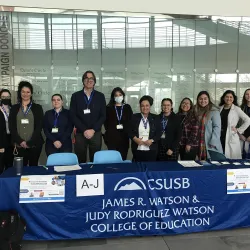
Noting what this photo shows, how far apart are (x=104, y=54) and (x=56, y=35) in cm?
78

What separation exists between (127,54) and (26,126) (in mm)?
2040

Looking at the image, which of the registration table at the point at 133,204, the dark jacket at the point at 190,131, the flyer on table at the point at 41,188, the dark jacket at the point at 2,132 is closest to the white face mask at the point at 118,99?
the dark jacket at the point at 190,131

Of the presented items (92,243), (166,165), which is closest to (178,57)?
(166,165)

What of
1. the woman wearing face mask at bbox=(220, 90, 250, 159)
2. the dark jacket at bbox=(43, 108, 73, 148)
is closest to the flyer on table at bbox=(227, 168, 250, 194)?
the woman wearing face mask at bbox=(220, 90, 250, 159)

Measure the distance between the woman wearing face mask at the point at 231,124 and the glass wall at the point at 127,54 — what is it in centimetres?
113

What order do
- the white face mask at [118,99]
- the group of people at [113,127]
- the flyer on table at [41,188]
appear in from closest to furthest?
the flyer on table at [41,188] → the group of people at [113,127] → the white face mask at [118,99]

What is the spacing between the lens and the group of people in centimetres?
317

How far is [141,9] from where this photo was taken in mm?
3221

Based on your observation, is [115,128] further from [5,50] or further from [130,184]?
[5,50]

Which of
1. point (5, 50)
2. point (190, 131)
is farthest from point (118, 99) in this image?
point (5, 50)

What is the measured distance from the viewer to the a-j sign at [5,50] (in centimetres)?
402

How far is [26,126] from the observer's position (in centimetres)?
Answer: 320

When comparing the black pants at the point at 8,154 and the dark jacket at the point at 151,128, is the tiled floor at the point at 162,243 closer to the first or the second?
the dark jacket at the point at 151,128

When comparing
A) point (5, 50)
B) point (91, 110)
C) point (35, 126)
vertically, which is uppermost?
point (5, 50)
